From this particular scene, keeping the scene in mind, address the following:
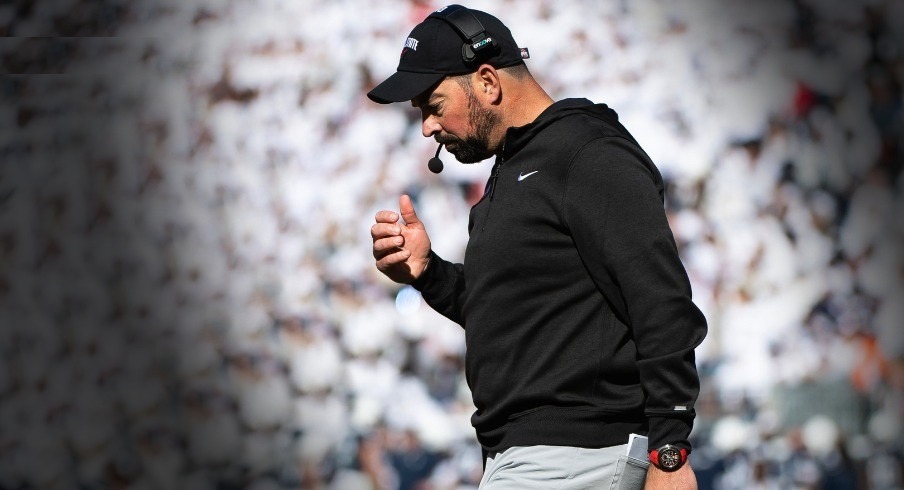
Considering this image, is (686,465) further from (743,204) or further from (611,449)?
(743,204)

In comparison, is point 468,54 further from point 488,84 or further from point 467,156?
point 467,156

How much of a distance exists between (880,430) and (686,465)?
174 centimetres

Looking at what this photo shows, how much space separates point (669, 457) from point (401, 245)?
688mm

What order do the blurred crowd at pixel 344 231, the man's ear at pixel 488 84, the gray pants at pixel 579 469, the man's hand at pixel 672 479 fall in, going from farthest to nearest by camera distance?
the blurred crowd at pixel 344 231, the man's ear at pixel 488 84, the gray pants at pixel 579 469, the man's hand at pixel 672 479

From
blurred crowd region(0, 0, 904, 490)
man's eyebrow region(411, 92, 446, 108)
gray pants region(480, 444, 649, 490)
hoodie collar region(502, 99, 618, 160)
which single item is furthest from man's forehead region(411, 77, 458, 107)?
blurred crowd region(0, 0, 904, 490)

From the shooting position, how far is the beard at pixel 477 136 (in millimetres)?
2041

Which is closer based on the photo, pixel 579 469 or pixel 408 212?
pixel 579 469

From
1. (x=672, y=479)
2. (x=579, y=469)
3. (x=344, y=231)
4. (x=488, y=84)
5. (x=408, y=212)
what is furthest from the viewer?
(x=344, y=231)

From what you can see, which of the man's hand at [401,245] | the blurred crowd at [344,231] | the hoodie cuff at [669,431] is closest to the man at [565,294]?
the hoodie cuff at [669,431]

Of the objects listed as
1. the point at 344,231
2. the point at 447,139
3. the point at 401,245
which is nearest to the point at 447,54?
the point at 447,139

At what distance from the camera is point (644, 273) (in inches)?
67.2

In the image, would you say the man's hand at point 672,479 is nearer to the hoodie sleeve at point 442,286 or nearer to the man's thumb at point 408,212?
the hoodie sleeve at point 442,286

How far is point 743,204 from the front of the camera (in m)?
3.27

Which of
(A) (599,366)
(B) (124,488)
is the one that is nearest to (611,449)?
(A) (599,366)
